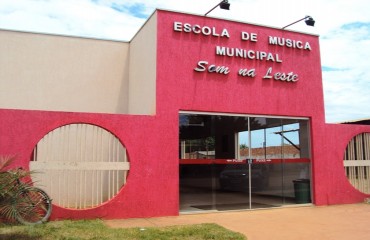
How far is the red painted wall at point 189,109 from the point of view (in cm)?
1055

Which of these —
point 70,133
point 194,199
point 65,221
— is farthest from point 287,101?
point 65,221

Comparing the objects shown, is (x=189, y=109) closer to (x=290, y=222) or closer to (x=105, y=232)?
(x=290, y=222)

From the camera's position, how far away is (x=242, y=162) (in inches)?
499

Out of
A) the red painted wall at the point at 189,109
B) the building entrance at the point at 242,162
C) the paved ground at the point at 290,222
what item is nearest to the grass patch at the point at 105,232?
the paved ground at the point at 290,222

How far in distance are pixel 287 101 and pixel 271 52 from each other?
1.76 meters

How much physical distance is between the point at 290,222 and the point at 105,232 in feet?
16.1

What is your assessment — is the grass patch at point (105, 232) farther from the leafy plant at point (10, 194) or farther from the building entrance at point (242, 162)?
the building entrance at point (242, 162)

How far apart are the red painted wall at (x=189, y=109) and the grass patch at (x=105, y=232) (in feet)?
4.24

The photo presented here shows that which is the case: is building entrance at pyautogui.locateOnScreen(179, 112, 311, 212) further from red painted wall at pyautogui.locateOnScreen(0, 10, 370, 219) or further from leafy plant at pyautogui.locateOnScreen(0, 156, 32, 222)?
leafy plant at pyautogui.locateOnScreen(0, 156, 32, 222)

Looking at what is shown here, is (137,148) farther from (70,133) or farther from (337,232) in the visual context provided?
(337,232)

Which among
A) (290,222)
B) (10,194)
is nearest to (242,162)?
(290,222)

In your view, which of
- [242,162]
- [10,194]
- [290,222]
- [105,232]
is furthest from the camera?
[242,162]

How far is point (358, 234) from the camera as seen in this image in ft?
29.5

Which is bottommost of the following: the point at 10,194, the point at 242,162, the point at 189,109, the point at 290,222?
the point at 290,222
